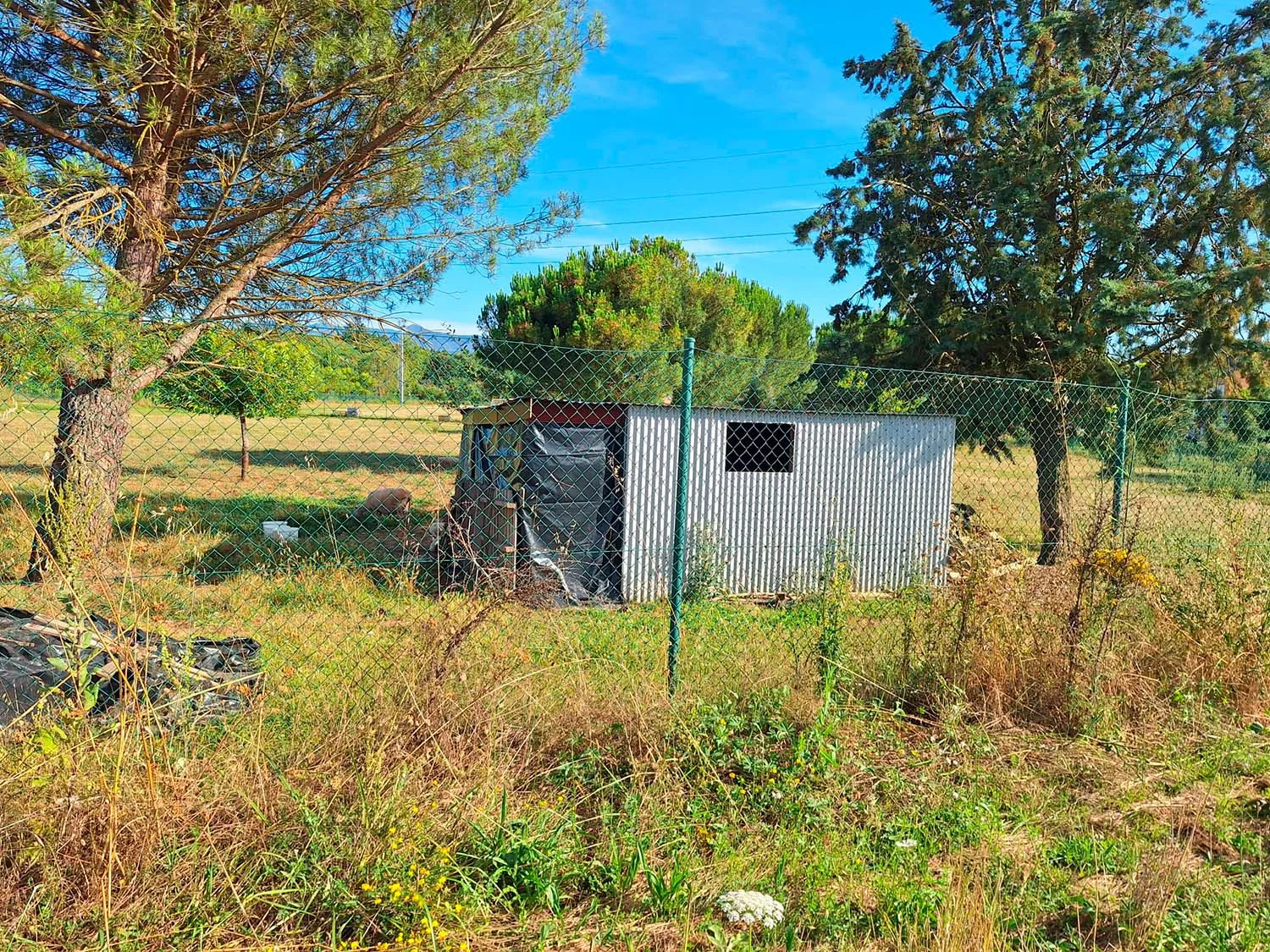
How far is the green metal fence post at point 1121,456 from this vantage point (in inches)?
211

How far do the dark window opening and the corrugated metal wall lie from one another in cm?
9

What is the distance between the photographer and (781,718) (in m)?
3.36

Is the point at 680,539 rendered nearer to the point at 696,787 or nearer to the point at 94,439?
the point at 696,787

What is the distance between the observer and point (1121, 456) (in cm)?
545

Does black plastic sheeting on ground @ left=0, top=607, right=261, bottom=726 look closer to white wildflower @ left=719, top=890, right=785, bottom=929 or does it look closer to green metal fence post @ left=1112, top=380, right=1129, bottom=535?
white wildflower @ left=719, top=890, right=785, bottom=929

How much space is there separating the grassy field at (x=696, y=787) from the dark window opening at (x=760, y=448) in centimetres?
528

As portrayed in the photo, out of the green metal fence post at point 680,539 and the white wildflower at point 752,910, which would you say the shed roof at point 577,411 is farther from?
the white wildflower at point 752,910

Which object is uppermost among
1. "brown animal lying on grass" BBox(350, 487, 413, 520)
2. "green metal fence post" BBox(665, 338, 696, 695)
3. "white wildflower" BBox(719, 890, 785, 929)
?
"green metal fence post" BBox(665, 338, 696, 695)

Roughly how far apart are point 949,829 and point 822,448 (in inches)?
292

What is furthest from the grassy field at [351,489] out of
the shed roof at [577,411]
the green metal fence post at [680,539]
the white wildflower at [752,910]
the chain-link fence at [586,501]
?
the white wildflower at [752,910]

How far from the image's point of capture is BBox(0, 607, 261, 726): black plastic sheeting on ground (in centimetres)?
253

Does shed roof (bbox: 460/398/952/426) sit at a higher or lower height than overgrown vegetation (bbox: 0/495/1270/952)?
higher

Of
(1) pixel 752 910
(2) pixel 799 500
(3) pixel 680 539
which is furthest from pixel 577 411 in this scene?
(1) pixel 752 910

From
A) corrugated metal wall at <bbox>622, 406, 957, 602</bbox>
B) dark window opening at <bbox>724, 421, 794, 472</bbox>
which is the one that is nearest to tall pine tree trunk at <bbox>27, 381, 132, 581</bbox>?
corrugated metal wall at <bbox>622, 406, 957, 602</bbox>
